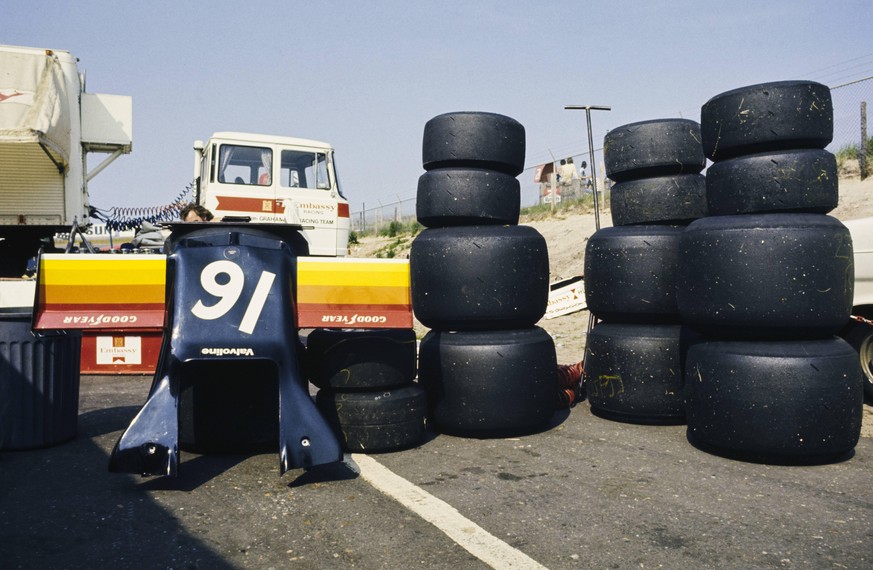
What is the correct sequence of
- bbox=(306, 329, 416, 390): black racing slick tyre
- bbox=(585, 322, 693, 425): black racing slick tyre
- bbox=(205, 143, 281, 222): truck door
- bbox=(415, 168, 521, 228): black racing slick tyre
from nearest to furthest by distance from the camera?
bbox=(306, 329, 416, 390): black racing slick tyre, bbox=(415, 168, 521, 228): black racing slick tyre, bbox=(585, 322, 693, 425): black racing slick tyre, bbox=(205, 143, 281, 222): truck door

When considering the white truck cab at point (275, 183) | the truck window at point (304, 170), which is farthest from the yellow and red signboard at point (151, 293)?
the truck window at point (304, 170)

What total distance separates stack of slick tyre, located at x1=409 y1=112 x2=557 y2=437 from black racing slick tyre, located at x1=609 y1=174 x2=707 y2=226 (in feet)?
3.24

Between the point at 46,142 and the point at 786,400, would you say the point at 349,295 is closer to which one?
the point at 786,400

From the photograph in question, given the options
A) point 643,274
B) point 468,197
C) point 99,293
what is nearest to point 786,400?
point 643,274

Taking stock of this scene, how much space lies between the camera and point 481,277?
5258 mm

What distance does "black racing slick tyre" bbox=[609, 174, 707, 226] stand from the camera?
5.78m

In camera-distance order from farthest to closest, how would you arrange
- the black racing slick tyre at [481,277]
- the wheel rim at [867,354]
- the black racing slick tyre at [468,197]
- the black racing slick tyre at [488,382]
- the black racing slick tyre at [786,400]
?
the wheel rim at [867,354]
the black racing slick tyre at [468,197]
the black racing slick tyre at [481,277]
the black racing slick tyre at [488,382]
the black racing slick tyre at [786,400]

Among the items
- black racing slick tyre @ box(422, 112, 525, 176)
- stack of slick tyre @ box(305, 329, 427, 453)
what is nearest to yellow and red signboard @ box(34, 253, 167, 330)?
stack of slick tyre @ box(305, 329, 427, 453)

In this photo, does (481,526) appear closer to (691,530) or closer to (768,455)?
(691,530)

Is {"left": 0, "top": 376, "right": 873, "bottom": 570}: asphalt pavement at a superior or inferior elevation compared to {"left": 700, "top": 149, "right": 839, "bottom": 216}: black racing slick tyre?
inferior

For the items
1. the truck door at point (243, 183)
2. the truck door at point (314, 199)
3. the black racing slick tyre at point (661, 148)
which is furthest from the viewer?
the truck door at point (314, 199)

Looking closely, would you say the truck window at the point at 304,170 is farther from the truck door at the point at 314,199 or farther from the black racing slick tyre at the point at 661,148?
the black racing slick tyre at the point at 661,148

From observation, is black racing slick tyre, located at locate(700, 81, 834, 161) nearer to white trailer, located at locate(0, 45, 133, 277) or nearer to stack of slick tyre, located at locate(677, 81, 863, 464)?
stack of slick tyre, located at locate(677, 81, 863, 464)

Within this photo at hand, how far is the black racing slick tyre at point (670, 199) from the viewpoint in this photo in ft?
19.0
